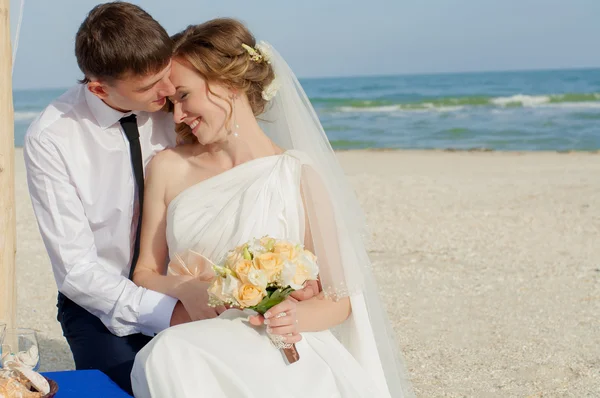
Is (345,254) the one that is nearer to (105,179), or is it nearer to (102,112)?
(105,179)

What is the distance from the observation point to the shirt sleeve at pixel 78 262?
4.26m

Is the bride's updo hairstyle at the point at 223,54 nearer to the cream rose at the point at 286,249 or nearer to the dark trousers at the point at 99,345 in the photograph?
the cream rose at the point at 286,249

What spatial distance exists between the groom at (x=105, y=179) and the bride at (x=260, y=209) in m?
0.16

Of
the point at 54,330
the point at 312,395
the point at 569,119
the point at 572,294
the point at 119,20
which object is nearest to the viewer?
the point at 312,395

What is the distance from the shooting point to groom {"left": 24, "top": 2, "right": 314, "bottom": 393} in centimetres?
414

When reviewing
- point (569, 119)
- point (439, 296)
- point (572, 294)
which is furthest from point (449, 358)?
point (569, 119)

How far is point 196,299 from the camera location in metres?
4.14

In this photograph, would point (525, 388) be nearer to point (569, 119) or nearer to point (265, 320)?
point (265, 320)

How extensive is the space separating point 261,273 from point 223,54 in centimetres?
140

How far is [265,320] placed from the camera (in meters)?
3.57

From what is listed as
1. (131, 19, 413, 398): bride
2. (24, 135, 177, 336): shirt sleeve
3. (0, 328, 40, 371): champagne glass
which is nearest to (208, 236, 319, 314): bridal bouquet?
(131, 19, 413, 398): bride

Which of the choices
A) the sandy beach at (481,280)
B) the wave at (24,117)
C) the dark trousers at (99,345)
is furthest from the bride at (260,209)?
the wave at (24,117)

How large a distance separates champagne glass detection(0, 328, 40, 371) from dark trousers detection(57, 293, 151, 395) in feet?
2.84

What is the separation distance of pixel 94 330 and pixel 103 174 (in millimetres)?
885
